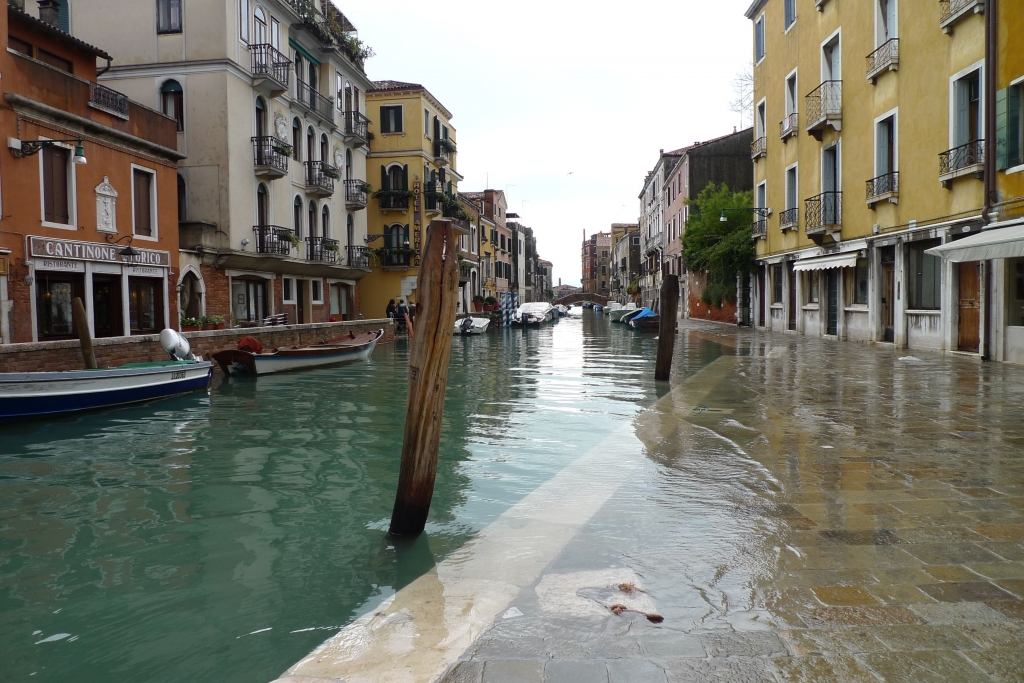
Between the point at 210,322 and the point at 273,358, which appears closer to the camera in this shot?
the point at 273,358

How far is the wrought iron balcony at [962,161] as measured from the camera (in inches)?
566

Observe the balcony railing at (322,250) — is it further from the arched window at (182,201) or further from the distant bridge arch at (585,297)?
the distant bridge arch at (585,297)

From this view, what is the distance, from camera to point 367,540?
17.0 feet

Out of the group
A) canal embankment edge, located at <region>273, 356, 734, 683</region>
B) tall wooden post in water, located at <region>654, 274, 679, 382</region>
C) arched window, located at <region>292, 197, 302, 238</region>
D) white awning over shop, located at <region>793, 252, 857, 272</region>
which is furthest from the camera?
arched window, located at <region>292, 197, 302, 238</region>

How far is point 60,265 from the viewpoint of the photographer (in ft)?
53.5

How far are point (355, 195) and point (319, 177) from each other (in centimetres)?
420

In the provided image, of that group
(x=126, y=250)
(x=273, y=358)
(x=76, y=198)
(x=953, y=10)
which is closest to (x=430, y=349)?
(x=273, y=358)

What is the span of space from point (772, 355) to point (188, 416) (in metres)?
13.1

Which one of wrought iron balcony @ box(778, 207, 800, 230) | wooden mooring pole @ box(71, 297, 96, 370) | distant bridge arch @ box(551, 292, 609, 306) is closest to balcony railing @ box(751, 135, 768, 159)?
wrought iron balcony @ box(778, 207, 800, 230)

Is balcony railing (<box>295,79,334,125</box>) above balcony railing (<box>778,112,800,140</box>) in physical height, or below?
above

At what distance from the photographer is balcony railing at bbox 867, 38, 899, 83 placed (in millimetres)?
17828

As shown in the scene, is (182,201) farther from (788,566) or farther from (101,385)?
(788,566)

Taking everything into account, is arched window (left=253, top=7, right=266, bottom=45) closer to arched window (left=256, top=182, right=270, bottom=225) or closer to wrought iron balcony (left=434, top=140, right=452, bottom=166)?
arched window (left=256, top=182, right=270, bottom=225)

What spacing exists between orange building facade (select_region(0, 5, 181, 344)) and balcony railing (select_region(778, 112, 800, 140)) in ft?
61.6
